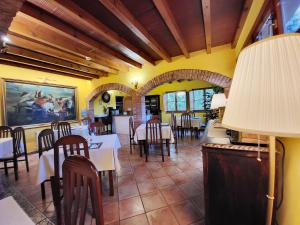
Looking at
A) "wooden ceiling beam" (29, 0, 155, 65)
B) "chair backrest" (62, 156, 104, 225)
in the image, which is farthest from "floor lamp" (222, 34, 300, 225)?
"wooden ceiling beam" (29, 0, 155, 65)

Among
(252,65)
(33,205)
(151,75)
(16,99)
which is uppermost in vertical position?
(151,75)

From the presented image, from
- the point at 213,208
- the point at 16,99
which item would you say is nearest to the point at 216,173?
the point at 213,208

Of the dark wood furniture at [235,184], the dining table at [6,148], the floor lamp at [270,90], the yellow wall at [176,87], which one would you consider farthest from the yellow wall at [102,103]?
the floor lamp at [270,90]

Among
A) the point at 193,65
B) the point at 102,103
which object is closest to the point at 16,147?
the point at 193,65

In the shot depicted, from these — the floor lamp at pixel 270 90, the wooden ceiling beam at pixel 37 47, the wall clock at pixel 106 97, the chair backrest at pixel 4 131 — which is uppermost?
the wooden ceiling beam at pixel 37 47

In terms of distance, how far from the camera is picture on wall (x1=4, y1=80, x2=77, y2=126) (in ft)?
13.7

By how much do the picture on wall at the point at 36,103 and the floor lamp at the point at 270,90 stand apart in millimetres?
5240

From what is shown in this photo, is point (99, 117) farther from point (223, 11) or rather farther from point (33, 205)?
point (223, 11)

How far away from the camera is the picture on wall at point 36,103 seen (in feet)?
13.7

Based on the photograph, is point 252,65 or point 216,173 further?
point 216,173

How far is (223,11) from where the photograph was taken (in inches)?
93.0

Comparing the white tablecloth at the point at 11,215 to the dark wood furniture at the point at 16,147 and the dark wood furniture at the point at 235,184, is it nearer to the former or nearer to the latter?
the dark wood furniture at the point at 235,184

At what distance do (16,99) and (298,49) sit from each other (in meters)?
5.47

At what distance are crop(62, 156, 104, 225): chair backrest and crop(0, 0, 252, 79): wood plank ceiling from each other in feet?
5.85
